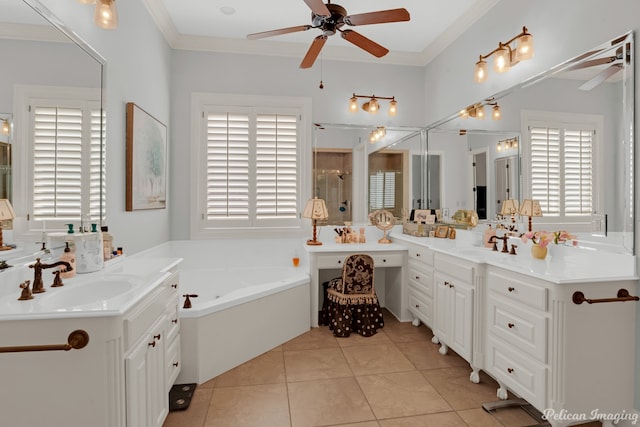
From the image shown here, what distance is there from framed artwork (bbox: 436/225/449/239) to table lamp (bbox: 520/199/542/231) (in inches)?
39.2

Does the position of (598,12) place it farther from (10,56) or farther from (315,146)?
(10,56)

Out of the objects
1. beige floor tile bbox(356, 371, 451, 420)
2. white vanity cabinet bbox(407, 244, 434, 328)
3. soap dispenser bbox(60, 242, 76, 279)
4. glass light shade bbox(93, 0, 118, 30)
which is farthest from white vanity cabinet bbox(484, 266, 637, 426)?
glass light shade bbox(93, 0, 118, 30)

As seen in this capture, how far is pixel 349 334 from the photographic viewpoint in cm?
340

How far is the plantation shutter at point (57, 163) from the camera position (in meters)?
1.77

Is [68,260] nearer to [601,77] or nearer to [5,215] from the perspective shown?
[5,215]

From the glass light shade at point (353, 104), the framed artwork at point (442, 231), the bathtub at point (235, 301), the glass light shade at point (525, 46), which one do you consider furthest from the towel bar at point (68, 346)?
the glass light shade at point (353, 104)

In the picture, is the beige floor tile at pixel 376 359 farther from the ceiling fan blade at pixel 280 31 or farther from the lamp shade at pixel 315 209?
the ceiling fan blade at pixel 280 31

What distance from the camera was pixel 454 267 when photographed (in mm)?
2791

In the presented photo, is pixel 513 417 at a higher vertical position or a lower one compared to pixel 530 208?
lower

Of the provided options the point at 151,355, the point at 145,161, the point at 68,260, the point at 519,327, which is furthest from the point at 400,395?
the point at 145,161

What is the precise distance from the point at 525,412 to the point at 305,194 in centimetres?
292

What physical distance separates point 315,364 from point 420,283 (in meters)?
1.35

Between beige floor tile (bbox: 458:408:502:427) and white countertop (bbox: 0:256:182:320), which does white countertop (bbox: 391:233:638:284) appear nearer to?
beige floor tile (bbox: 458:408:502:427)

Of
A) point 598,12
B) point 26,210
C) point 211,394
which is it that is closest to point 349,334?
point 211,394
